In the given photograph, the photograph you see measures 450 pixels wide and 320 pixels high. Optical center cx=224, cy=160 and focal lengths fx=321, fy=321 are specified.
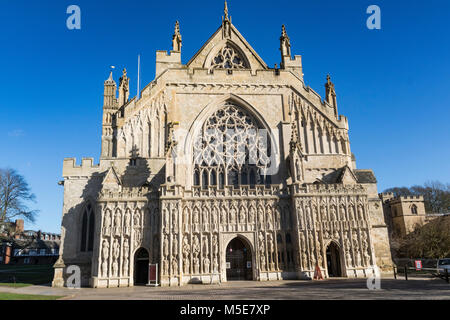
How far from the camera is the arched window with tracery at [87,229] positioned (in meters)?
25.0

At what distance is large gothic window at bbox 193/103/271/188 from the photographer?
27234 mm

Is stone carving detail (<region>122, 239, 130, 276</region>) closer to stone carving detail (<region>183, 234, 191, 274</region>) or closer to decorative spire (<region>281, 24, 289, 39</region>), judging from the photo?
stone carving detail (<region>183, 234, 191, 274</region>)

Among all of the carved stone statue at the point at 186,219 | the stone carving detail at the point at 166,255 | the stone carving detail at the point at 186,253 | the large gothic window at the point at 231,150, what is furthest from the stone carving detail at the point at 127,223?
the large gothic window at the point at 231,150

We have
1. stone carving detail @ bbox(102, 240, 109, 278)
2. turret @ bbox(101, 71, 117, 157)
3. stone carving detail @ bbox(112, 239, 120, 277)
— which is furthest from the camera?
turret @ bbox(101, 71, 117, 157)

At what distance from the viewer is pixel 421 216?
47969 mm

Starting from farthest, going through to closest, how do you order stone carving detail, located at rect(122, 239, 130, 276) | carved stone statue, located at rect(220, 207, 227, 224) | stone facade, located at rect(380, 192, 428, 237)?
stone facade, located at rect(380, 192, 428, 237), carved stone statue, located at rect(220, 207, 227, 224), stone carving detail, located at rect(122, 239, 130, 276)

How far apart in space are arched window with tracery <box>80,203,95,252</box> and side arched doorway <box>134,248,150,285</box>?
4297 mm

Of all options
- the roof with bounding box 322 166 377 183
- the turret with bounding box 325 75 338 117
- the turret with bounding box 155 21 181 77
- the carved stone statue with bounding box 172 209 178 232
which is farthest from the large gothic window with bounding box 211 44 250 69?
the carved stone statue with bounding box 172 209 178 232

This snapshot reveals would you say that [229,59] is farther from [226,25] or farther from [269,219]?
[269,219]

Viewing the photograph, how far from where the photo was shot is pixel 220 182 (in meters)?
27.2

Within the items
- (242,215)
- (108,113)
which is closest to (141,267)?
(242,215)

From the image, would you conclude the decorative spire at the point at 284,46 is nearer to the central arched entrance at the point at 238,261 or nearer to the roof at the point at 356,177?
the roof at the point at 356,177

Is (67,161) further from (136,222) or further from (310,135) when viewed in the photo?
(310,135)

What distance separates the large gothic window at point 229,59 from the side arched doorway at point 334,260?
59.3 feet
